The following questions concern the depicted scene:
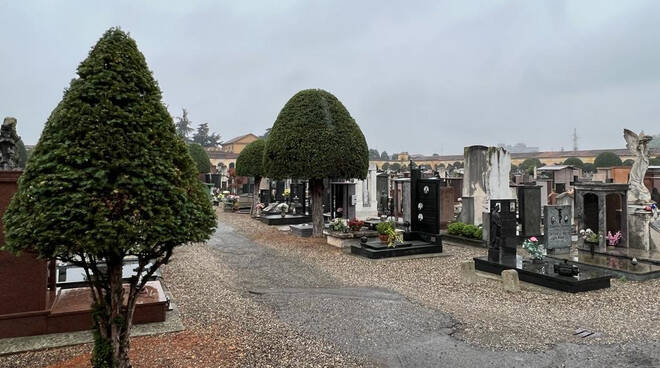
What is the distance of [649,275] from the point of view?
8781mm

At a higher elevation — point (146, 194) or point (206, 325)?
point (146, 194)

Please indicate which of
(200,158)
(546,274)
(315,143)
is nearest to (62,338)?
(546,274)

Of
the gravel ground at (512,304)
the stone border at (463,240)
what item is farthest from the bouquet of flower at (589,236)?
the stone border at (463,240)

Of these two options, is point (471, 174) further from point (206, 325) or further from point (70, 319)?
point (70, 319)

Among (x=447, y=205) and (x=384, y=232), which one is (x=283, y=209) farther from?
(x=384, y=232)

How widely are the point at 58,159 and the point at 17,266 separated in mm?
3039

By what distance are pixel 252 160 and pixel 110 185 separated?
19453mm

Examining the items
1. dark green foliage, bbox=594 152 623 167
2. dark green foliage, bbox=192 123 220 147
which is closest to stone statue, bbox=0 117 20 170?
dark green foliage, bbox=594 152 623 167

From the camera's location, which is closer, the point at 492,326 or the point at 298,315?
the point at 492,326

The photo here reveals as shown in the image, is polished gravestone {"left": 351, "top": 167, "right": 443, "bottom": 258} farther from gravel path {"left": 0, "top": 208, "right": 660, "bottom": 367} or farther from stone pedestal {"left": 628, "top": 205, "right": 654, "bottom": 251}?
stone pedestal {"left": 628, "top": 205, "right": 654, "bottom": 251}

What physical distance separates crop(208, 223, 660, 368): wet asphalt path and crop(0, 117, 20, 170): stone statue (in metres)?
4.40

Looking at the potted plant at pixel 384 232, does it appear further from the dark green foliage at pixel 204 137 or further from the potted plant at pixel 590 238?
the dark green foliage at pixel 204 137

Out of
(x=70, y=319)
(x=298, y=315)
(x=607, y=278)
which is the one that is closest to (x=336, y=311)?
(x=298, y=315)

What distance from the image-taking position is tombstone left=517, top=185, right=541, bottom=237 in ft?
44.8
